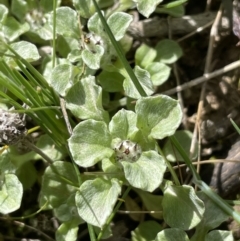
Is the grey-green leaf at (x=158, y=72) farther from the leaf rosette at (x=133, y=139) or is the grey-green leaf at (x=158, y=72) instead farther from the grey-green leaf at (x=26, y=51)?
the grey-green leaf at (x=26, y=51)

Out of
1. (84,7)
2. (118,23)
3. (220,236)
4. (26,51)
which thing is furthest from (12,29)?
(220,236)

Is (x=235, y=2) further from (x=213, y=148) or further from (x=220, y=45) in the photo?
(x=213, y=148)

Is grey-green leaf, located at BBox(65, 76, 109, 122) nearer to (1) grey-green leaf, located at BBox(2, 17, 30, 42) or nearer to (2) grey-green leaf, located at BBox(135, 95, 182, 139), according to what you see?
(2) grey-green leaf, located at BBox(135, 95, 182, 139)

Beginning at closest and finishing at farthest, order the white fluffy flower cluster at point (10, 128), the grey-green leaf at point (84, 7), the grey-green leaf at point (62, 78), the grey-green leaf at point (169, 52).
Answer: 1. the white fluffy flower cluster at point (10, 128)
2. the grey-green leaf at point (62, 78)
3. the grey-green leaf at point (84, 7)
4. the grey-green leaf at point (169, 52)

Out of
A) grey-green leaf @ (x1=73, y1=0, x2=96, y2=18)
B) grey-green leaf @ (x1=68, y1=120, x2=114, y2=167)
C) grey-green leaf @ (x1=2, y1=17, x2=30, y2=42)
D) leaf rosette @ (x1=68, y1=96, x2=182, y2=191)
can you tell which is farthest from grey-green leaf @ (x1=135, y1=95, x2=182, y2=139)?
grey-green leaf @ (x1=2, y1=17, x2=30, y2=42)

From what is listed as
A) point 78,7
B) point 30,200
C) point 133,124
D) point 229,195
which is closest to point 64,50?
point 78,7

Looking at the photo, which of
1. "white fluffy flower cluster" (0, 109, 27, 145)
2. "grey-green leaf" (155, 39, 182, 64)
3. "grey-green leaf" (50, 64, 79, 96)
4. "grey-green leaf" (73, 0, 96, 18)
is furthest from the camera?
"grey-green leaf" (155, 39, 182, 64)

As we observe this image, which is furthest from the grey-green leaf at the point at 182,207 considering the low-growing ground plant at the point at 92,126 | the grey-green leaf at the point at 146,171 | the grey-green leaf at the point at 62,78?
the grey-green leaf at the point at 62,78
